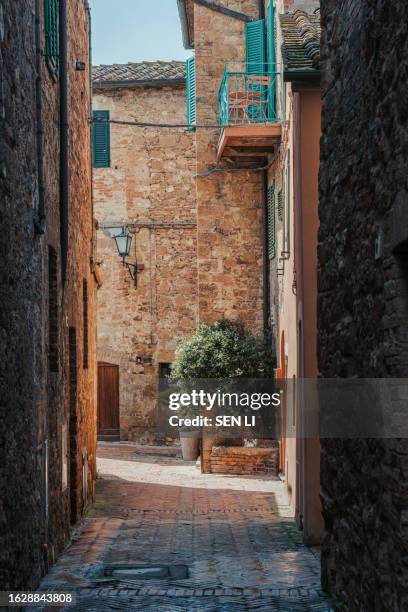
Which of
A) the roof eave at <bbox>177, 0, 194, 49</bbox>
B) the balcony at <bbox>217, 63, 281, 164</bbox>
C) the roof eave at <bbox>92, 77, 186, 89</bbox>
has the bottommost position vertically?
the balcony at <bbox>217, 63, 281, 164</bbox>

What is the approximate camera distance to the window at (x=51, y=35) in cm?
922

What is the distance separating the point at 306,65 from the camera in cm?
984

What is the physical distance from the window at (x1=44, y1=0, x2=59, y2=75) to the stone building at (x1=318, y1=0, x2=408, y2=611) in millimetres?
3039

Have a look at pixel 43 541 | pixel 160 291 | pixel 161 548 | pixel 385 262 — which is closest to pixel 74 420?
pixel 161 548

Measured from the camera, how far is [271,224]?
695 inches

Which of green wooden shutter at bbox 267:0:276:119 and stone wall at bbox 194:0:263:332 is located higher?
green wooden shutter at bbox 267:0:276:119

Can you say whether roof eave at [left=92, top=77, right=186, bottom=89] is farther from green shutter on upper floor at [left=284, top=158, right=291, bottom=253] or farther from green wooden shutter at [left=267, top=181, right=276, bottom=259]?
green shutter on upper floor at [left=284, top=158, right=291, bottom=253]

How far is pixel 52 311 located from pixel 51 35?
9.13 ft

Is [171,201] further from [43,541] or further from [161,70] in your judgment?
[43,541]

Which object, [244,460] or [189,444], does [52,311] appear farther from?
[189,444]

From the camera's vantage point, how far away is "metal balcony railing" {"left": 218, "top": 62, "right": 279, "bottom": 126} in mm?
16109

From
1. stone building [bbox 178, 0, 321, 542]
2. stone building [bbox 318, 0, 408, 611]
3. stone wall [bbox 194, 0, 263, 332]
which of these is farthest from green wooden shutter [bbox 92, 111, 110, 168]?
stone building [bbox 318, 0, 408, 611]

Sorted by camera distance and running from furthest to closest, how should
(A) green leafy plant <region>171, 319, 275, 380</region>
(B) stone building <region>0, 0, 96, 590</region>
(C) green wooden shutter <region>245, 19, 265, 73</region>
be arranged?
(C) green wooden shutter <region>245, 19, 265, 73</region> → (A) green leafy plant <region>171, 319, 275, 380</region> → (B) stone building <region>0, 0, 96, 590</region>

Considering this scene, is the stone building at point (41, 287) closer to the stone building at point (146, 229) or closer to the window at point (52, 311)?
the window at point (52, 311)
